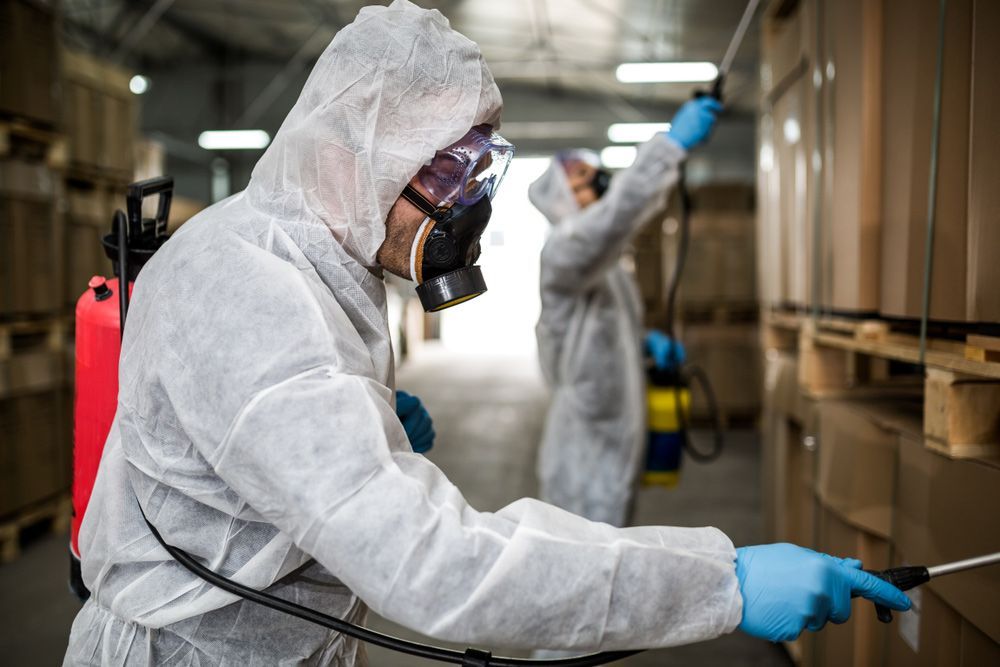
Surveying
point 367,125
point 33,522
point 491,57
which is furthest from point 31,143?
point 491,57

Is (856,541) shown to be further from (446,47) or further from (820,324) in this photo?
(446,47)

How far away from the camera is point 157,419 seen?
1164 mm

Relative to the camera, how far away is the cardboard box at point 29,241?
166 inches

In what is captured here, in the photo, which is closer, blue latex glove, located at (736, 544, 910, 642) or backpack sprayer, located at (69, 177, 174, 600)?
blue latex glove, located at (736, 544, 910, 642)

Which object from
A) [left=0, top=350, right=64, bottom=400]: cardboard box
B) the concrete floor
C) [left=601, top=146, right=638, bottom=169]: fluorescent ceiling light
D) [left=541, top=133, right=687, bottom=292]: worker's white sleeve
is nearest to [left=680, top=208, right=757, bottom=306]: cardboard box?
the concrete floor

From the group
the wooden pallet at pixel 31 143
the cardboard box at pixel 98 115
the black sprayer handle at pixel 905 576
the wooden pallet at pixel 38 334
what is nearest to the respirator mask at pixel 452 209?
the black sprayer handle at pixel 905 576

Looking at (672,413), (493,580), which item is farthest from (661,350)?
(493,580)

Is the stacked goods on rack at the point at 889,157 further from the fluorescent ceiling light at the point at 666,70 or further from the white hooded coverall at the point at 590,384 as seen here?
the fluorescent ceiling light at the point at 666,70

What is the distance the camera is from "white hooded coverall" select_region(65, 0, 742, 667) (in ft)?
3.24

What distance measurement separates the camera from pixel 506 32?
36.0 feet

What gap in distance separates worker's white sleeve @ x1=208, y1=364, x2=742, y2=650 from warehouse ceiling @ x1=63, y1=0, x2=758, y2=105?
27.7 ft

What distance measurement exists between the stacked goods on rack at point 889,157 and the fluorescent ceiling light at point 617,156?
11.7m

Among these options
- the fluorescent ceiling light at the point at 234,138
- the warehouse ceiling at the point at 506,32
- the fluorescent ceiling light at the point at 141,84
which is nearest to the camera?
the warehouse ceiling at the point at 506,32

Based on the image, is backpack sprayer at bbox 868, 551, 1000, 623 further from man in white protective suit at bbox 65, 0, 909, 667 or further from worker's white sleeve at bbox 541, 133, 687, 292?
worker's white sleeve at bbox 541, 133, 687, 292
